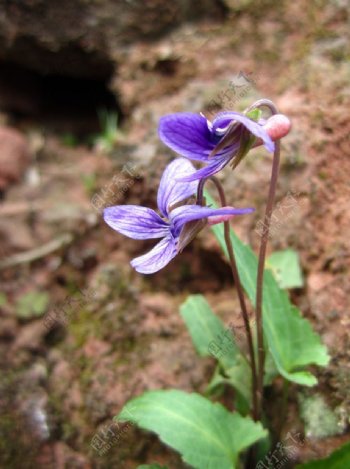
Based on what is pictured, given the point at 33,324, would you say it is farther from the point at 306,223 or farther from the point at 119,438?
the point at 306,223

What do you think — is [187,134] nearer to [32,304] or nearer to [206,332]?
[206,332]

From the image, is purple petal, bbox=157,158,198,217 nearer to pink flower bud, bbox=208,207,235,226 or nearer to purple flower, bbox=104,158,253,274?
purple flower, bbox=104,158,253,274

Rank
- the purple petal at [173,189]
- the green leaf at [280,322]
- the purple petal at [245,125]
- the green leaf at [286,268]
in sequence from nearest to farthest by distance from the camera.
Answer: the purple petal at [245,125], the purple petal at [173,189], the green leaf at [280,322], the green leaf at [286,268]

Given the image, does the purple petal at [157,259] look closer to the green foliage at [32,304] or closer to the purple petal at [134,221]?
the purple petal at [134,221]

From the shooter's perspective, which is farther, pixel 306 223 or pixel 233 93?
pixel 233 93

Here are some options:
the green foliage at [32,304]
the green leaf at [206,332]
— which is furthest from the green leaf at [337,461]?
the green foliage at [32,304]

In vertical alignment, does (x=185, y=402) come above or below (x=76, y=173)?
below

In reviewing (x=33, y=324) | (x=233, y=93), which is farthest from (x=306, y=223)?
(x=33, y=324)
